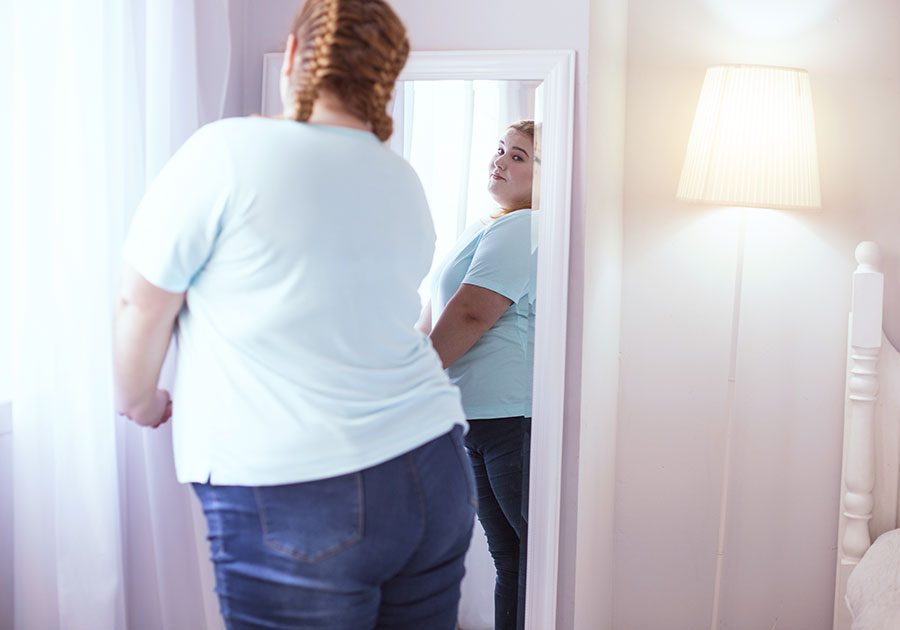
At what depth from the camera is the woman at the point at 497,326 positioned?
5.77ft

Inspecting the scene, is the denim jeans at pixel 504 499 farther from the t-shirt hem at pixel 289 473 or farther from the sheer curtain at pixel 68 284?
the t-shirt hem at pixel 289 473

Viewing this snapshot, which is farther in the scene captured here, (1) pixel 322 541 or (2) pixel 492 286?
(2) pixel 492 286

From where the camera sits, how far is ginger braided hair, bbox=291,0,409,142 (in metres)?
0.96

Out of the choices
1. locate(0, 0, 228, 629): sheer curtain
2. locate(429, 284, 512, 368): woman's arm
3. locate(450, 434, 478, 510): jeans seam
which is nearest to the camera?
locate(450, 434, 478, 510): jeans seam

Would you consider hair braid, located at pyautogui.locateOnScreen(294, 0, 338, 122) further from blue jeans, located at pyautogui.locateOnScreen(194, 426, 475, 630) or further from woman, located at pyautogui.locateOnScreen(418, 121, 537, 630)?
woman, located at pyautogui.locateOnScreen(418, 121, 537, 630)

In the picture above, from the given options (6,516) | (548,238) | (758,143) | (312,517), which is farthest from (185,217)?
(758,143)

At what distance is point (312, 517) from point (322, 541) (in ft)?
0.09

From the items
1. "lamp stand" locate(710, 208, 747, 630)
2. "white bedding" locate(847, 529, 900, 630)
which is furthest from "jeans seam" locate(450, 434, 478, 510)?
"lamp stand" locate(710, 208, 747, 630)

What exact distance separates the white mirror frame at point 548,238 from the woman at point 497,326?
0.03 meters

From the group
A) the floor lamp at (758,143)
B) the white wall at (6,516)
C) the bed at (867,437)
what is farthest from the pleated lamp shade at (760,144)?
the white wall at (6,516)

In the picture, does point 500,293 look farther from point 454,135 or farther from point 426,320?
point 454,135

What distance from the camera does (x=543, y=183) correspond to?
1.79 meters

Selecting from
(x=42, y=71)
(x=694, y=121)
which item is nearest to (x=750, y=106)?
(x=694, y=121)

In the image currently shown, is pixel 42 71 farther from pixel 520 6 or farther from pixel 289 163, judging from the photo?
pixel 520 6
